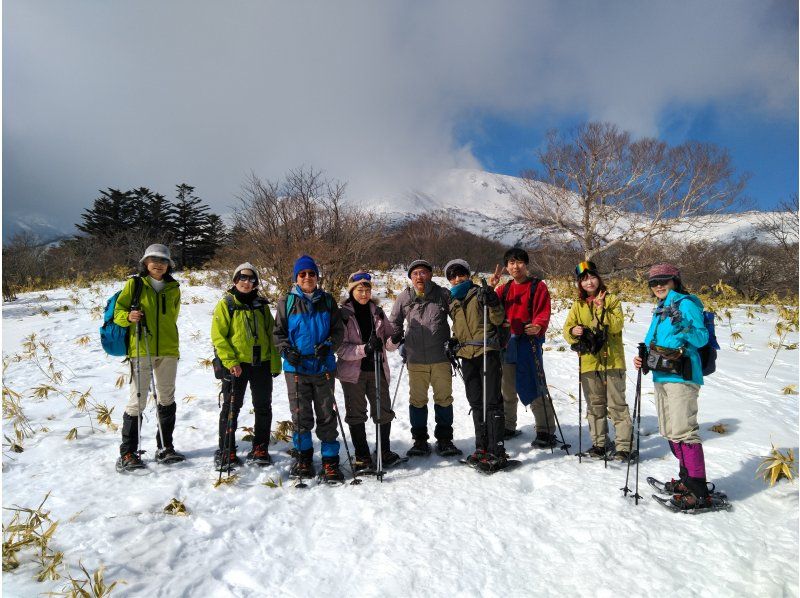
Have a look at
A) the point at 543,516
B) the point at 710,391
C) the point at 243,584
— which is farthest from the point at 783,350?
the point at 243,584

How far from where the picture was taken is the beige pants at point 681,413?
127 inches

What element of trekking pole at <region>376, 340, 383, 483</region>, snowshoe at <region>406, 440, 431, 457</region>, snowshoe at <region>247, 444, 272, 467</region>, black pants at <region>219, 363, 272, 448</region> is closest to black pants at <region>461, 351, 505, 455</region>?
snowshoe at <region>406, 440, 431, 457</region>

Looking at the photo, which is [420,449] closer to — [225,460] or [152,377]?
[225,460]

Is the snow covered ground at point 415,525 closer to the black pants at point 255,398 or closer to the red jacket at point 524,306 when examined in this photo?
the black pants at point 255,398

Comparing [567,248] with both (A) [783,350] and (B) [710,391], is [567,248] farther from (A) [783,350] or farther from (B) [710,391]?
(B) [710,391]

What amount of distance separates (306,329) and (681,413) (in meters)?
3.34

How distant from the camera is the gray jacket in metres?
4.25

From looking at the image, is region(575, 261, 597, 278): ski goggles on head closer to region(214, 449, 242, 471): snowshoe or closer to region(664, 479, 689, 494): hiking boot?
region(664, 479, 689, 494): hiking boot

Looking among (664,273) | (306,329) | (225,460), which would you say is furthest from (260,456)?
(664,273)

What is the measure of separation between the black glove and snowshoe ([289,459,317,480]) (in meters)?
1.04

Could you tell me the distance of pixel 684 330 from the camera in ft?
10.7

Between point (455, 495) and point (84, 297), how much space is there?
13.8 m

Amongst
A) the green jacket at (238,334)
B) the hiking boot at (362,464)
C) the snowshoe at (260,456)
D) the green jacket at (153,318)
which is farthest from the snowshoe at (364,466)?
the green jacket at (153,318)

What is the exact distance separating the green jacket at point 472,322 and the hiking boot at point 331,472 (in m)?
1.68
